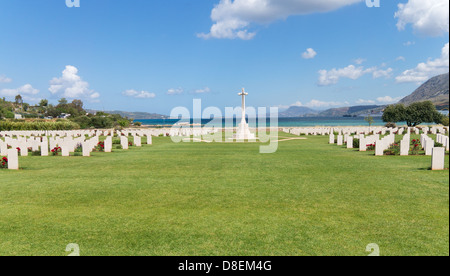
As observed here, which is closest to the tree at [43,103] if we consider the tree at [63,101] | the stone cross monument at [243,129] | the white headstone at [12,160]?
the tree at [63,101]

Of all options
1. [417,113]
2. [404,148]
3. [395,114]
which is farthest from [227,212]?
[417,113]

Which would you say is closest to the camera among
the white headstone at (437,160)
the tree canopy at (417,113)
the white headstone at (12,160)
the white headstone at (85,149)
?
the white headstone at (437,160)

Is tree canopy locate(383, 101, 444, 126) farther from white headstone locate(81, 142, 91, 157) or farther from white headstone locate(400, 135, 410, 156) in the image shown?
white headstone locate(81, 142, 91, 157)

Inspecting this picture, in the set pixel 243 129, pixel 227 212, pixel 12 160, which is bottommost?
pixel 227 212

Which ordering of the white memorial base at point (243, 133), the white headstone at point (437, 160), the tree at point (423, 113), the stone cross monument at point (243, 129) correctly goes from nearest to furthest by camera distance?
1. the white headstone at point (437, 160)
2. the white memorial base at point (243, 133)
3. the stone cross monument at point (243, 129)
4. the tree at point (423, 113)

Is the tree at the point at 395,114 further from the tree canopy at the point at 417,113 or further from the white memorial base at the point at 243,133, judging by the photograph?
the white memorial base at the point at 243,133

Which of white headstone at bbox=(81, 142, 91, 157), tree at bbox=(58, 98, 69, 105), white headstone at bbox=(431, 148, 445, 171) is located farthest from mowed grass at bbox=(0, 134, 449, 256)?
tree at bbox=(58, 98, 69, 105)

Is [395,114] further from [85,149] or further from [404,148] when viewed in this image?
[85,149]

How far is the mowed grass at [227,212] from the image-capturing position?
401cm

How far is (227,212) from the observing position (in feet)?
17.9

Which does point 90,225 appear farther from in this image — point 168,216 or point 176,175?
point 176,175

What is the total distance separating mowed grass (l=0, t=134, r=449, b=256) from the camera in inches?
158

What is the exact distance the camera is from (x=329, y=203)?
6.02 meters
